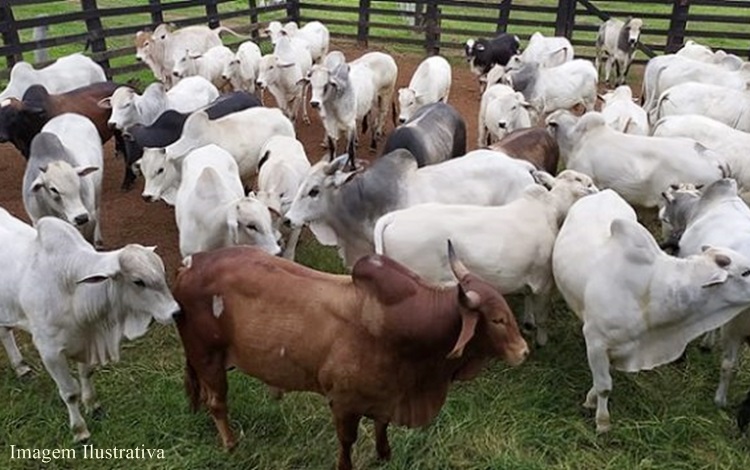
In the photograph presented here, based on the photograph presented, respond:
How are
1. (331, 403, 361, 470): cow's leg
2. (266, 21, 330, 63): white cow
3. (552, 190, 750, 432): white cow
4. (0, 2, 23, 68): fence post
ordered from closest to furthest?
(331, 403, 361, 470): cow's leg → (552, 190, 750, 432): white cow → (0, 2, 23, 68): fence post → (266, 21, 330, 63): white cow

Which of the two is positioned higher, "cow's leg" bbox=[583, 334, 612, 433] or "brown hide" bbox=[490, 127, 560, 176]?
"brown hide" bbox=[490, 127, 560, 176]

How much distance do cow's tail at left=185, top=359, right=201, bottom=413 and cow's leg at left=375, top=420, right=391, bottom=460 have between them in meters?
1.14

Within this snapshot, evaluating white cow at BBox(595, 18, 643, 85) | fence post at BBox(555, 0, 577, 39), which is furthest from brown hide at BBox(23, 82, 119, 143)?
fence post at BBox(555, 0, 577, 39)

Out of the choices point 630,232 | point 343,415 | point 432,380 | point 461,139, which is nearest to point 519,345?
point 432,380

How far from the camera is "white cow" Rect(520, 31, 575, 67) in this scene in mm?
11070

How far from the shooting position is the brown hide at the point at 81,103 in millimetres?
7699

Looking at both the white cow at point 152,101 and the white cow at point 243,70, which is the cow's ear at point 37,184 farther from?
the white cow at point 243,70

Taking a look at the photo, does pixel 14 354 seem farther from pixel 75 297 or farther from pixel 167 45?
pixel 167 45

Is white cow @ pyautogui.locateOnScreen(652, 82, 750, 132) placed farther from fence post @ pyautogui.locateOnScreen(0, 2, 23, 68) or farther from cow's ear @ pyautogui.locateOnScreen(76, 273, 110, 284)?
fence post @ pyautogui.locateOnScreen(0, 2, 23, 68)

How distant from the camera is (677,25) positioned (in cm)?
1363

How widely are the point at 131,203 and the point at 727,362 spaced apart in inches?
243

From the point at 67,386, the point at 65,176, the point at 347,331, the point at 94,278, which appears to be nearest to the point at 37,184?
the point at 65,176

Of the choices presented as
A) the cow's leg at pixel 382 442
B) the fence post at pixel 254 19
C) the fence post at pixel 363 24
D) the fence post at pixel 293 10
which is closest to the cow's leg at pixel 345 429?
the cow's leg at pixel 382 442

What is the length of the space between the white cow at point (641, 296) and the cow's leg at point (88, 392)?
3151 millimetres
